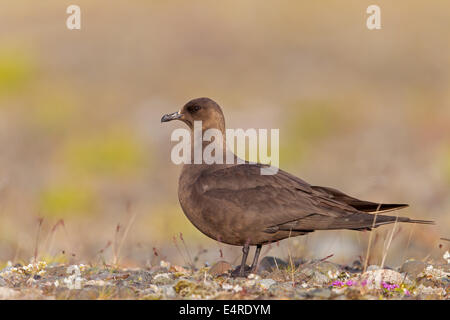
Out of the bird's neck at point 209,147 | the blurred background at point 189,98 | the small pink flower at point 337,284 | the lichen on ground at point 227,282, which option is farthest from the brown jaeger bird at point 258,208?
the blurred background at point 189,98

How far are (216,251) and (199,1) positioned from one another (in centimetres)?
1867

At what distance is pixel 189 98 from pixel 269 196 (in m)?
12.4

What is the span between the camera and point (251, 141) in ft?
49.0

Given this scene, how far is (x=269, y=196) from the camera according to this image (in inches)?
253

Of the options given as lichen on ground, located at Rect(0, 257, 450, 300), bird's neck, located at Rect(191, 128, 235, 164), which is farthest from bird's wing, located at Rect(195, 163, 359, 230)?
lichen on ground, located at Rect(0, 257, 450, 300)

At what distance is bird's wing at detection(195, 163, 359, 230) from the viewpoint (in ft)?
20.8

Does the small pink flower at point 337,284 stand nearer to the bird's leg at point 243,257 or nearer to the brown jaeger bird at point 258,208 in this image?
the brown jaeger bird at point 258,208

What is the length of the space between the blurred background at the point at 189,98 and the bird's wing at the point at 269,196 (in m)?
1.43

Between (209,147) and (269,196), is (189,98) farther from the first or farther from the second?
(269,196)

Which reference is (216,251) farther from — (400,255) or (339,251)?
(400,255)

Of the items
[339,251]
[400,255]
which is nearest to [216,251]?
[339,251]

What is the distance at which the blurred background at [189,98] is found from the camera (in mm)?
11094

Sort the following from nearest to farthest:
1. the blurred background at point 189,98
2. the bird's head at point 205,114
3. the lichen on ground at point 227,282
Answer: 1. the lichen on ground at point 227,282
2. the bird's head at point 205,114
3. the blurred background at point 189,98

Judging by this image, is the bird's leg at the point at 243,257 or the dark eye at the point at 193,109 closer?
the bird's leg at the point at 243,257
